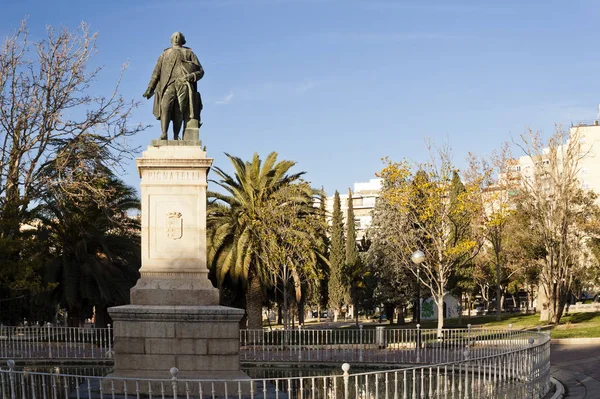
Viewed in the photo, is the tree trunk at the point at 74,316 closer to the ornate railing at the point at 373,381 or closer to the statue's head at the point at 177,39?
the ornate railing at the point at 373,381

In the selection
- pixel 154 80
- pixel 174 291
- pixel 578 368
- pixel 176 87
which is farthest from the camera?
pixel 578 368

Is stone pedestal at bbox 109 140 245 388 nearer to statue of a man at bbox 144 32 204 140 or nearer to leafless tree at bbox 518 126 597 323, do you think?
statue of a man at bbox 144 32 204 140

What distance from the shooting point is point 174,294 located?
13656mm

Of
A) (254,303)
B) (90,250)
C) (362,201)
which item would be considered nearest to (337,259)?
(254,303)

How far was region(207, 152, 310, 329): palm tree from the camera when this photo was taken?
32781mm

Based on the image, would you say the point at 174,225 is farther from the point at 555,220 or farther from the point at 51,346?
the point at 555,220

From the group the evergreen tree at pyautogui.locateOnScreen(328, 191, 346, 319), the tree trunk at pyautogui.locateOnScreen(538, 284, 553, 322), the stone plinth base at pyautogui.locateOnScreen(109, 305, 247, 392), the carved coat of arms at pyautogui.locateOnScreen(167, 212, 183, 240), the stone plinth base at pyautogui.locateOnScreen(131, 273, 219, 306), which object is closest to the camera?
the stone plinth base at pyautogui.locateOnScreen(109, 305, 247, 392)

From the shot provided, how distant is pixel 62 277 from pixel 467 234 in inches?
833

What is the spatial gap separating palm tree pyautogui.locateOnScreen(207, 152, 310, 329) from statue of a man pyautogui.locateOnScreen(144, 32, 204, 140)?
17.7 metres

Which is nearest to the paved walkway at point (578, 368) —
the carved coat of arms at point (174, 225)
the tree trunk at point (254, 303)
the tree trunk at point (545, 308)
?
the carved coat of arms at point (174, 225)

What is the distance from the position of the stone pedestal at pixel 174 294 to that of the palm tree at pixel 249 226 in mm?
18386

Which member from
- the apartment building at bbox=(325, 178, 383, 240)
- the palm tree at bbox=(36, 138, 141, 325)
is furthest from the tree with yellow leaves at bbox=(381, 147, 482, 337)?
the apartment building at bbox=(325, 178, 383, 240)

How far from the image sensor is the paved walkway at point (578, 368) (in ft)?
49.4

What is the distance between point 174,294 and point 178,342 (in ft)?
3.33
